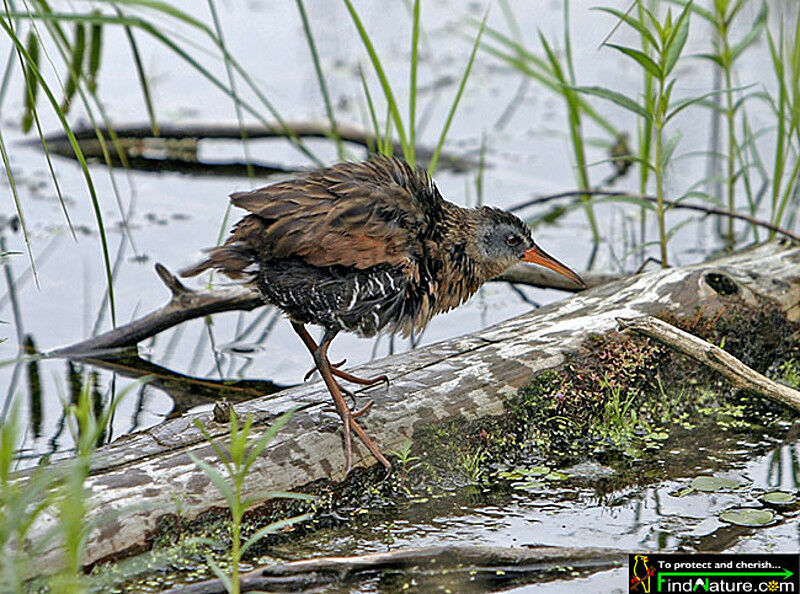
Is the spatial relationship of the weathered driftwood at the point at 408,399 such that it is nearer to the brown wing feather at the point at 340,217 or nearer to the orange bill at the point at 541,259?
the orange bill at the point at 541,259

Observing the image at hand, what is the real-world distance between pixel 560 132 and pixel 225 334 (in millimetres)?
3535

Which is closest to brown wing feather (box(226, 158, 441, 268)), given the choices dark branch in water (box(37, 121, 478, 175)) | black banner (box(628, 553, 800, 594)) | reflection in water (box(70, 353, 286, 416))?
reflection in water (box(70, 353, 286, 416))

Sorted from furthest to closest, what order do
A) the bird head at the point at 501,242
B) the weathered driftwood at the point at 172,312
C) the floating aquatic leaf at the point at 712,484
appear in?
the weathered driftwood at the point at 172,312, the bird head at the point at 501,242, the floating aquatic leaf at the point at 712,484

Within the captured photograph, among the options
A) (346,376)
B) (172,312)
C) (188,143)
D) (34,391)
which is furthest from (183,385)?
(188,143)

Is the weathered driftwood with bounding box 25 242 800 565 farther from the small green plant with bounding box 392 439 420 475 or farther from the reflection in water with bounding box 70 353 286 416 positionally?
the reflection in water with bounding box 70 353 286 416

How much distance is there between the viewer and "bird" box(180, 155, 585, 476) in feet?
12.4

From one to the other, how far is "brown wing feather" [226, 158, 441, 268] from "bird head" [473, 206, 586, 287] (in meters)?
0.30

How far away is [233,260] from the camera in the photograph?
387 cm

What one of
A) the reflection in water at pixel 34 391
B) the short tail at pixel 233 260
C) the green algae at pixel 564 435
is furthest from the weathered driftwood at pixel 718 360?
the reflection in water at pixel 34 391

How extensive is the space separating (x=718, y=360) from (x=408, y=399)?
1134 mm

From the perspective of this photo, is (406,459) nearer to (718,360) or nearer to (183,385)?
(718,360)

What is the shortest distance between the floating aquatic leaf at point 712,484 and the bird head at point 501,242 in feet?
3.46

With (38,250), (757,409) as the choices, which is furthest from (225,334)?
(757,409)

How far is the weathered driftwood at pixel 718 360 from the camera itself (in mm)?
4027
